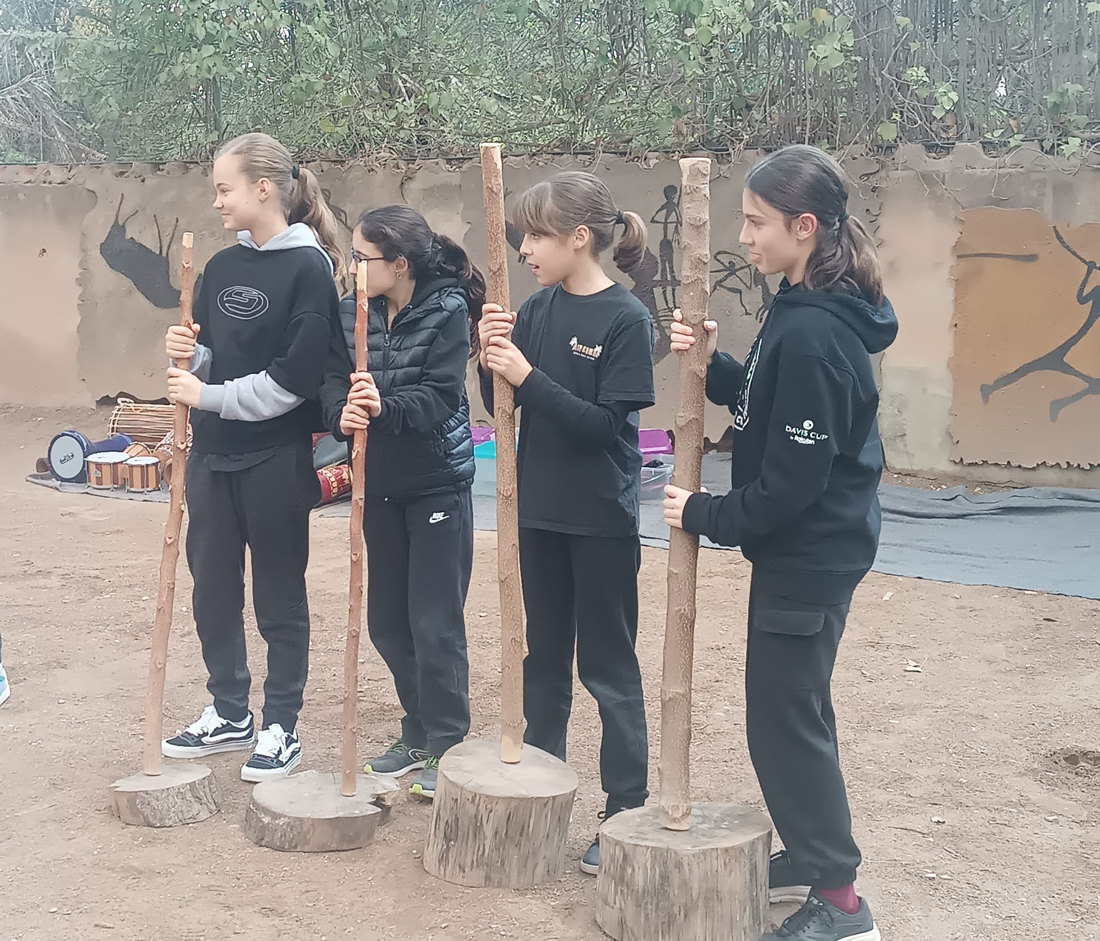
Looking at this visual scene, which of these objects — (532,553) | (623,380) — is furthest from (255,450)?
(623,380)

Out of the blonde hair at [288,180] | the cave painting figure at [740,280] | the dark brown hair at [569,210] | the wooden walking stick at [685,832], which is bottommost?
the wooden walking stick at [685,832]

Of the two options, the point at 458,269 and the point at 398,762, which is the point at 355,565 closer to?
the point at 398,762

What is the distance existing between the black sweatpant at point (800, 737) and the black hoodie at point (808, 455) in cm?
8

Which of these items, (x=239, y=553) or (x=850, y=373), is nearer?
(x=850, y=373)

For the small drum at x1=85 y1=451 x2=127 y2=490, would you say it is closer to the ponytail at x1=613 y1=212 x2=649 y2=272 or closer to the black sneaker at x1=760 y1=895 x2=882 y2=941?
the ponytail at x1=613 y1=212 x2=649 y2=272

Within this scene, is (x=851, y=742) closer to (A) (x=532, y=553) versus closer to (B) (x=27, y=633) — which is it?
(A) (x=532, y=553)

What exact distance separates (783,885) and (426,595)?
1.30 metres

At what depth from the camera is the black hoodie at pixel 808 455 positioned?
2.54 metres

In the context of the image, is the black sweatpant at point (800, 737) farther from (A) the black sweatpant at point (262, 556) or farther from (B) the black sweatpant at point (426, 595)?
(A) the black sweatpant at point (262, 556)

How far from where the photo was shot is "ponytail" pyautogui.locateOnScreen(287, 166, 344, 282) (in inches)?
148

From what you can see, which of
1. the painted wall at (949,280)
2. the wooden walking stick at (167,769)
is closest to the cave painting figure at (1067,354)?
the painted wall at (949,280)

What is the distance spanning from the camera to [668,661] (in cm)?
293

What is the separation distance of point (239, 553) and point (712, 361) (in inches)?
66.3

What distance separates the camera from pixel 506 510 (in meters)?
3.12
